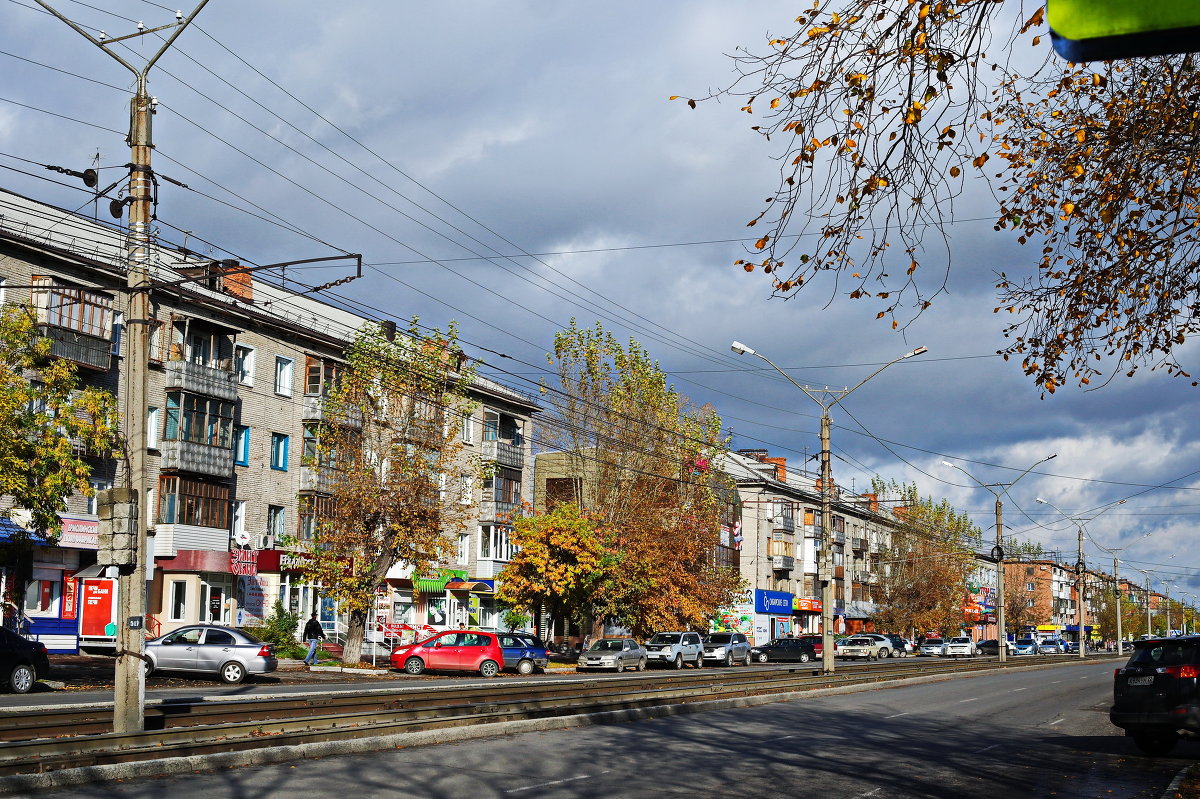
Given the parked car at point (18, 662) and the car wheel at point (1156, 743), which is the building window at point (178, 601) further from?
the car wheel at point (1156, 743)

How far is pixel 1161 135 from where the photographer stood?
33.2ft

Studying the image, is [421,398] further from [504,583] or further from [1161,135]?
[1161,135]

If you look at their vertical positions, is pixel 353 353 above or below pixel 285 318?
below

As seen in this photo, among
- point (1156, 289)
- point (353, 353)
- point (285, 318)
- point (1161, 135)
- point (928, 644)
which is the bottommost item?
point (928, 644)

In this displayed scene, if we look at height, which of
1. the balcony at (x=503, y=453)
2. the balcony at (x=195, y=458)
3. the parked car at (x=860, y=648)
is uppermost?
the balcony at (x=503, y=453)

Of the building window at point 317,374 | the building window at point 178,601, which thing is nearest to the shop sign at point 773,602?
the building window at point 317,374

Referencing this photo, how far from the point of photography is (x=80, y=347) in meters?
41.9

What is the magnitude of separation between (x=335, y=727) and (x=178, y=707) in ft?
14.4

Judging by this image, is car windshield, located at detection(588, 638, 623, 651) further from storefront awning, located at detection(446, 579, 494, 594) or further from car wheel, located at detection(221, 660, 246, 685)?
car wheel, located at detection(221, 660, 246, 685)

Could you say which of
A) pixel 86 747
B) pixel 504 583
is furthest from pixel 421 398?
pixel 86 747

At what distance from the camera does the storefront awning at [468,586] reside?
200 ft

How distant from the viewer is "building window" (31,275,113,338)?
134ft

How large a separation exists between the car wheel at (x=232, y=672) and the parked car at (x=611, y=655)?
62.0 feet

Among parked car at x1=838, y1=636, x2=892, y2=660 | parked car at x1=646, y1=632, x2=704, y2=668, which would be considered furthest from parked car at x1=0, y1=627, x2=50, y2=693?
parked car at x1=838, y1=636, x2=892, y2=660
